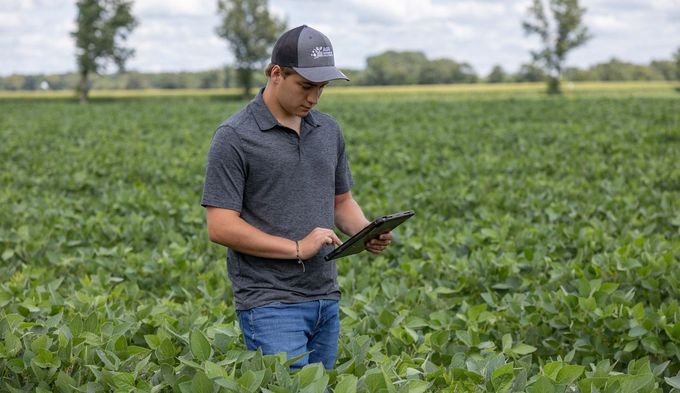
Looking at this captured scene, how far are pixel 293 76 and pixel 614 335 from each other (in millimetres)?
2818

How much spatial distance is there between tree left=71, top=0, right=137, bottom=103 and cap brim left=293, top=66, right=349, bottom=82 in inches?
2429

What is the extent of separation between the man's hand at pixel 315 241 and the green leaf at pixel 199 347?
518mm

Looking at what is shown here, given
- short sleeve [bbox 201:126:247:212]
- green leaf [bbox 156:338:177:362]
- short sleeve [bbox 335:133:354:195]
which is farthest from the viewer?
short sleeve [bbox 335:133:354:195]

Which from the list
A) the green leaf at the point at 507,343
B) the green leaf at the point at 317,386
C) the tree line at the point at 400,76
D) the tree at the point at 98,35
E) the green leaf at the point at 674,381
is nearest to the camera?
the green leaf at the point at 317,386

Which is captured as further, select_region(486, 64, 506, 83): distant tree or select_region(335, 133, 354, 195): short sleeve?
select_region(486, 64, 506, 83): distant tree

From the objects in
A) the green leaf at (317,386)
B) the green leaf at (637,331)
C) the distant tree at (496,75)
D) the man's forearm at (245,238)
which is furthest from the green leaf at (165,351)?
the distant tree at (496,75)

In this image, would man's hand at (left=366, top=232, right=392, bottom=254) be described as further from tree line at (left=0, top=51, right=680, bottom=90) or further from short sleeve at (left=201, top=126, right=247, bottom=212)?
tree line at (left=0, top=51, right=680, bottom=90)

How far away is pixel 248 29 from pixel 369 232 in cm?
7527

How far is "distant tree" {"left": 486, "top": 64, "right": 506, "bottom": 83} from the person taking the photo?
320 ft

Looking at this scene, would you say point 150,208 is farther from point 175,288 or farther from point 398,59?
point 398,59

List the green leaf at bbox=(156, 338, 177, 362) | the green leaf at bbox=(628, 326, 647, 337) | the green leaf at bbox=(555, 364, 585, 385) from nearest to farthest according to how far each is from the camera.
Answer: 1. the green leaf at bbox=(555, 364, 585, 385)
2. the green leaf at bbox=(156, 338, 177, 362)
3. the green leaf at bbox=(628, 326, 647, 337)

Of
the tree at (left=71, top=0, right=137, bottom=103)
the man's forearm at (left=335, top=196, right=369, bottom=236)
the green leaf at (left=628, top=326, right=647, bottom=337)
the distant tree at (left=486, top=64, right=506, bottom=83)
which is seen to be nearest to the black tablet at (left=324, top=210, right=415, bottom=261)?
the man's forearm at (left=335, top=196, right=369, bottom=236)

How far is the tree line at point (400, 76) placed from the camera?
9638 cm

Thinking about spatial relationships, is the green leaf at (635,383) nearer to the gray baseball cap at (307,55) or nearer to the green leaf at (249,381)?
the green leaf at (249,381)
